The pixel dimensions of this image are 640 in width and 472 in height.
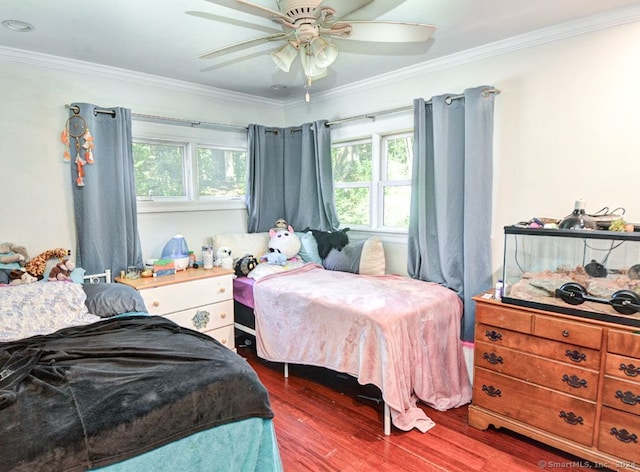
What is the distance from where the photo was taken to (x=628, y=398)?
177 cm

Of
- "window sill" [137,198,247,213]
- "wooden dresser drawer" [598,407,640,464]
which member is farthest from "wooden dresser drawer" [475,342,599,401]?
"window sill" [137,198,247,213]

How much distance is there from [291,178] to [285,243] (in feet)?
2.63

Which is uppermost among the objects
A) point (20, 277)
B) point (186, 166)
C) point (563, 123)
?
point (563, 123)

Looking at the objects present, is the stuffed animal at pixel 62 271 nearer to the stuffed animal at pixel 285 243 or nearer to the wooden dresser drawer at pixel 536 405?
the stuffed animal at pixel 285 243

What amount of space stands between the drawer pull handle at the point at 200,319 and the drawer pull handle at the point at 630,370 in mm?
2636

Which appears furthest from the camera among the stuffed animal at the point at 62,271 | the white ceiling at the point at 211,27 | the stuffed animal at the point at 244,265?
the stuffed animal at the point at 244,265

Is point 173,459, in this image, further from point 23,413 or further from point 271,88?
point 271,88

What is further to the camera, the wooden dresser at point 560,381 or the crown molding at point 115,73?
the crown molding at point 115,73

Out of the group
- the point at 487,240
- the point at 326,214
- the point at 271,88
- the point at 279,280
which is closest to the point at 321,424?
the point at 279,280

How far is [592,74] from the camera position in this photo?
7.31 ft

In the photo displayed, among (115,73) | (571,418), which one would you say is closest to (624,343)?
(571,418)

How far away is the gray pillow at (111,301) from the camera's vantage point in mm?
2209

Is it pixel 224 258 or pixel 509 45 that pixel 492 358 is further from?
pixel 224 258

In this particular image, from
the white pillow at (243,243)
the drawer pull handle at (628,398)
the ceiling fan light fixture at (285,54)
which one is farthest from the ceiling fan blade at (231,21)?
the drawer pull handle at (628,398)
